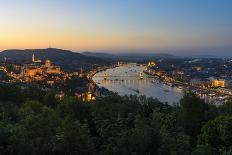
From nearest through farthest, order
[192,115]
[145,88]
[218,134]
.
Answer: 1. [218,134]
2. [192,115]
3. [145,88]

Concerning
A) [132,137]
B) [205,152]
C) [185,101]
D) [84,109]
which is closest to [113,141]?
[132,137]

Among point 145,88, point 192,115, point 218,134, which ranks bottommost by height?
point 145,88

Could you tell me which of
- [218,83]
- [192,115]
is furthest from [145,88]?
[192,115]

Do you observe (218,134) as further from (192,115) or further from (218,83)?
(218,83)

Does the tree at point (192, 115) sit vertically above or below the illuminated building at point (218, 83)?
Result: above

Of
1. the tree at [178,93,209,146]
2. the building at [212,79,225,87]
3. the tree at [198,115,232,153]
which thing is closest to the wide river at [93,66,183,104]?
the building at [212,79,225,87]

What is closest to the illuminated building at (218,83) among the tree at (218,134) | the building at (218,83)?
the building at (218,83)

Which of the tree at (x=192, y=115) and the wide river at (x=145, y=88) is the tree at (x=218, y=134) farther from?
the wide river at (x=145, y=88)

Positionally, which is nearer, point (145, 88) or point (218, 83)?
point (145, 88)

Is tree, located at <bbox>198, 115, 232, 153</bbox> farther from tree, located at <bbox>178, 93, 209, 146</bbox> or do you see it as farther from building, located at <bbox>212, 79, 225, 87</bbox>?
building, located at <bbox>212, 79, 225, 87</bbox>

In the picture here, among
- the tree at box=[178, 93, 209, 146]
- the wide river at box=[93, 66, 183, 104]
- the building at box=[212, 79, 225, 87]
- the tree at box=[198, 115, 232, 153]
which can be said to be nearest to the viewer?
the tree at box=[198, 115, 232, 153]

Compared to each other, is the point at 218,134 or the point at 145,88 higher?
the point at 218,134
